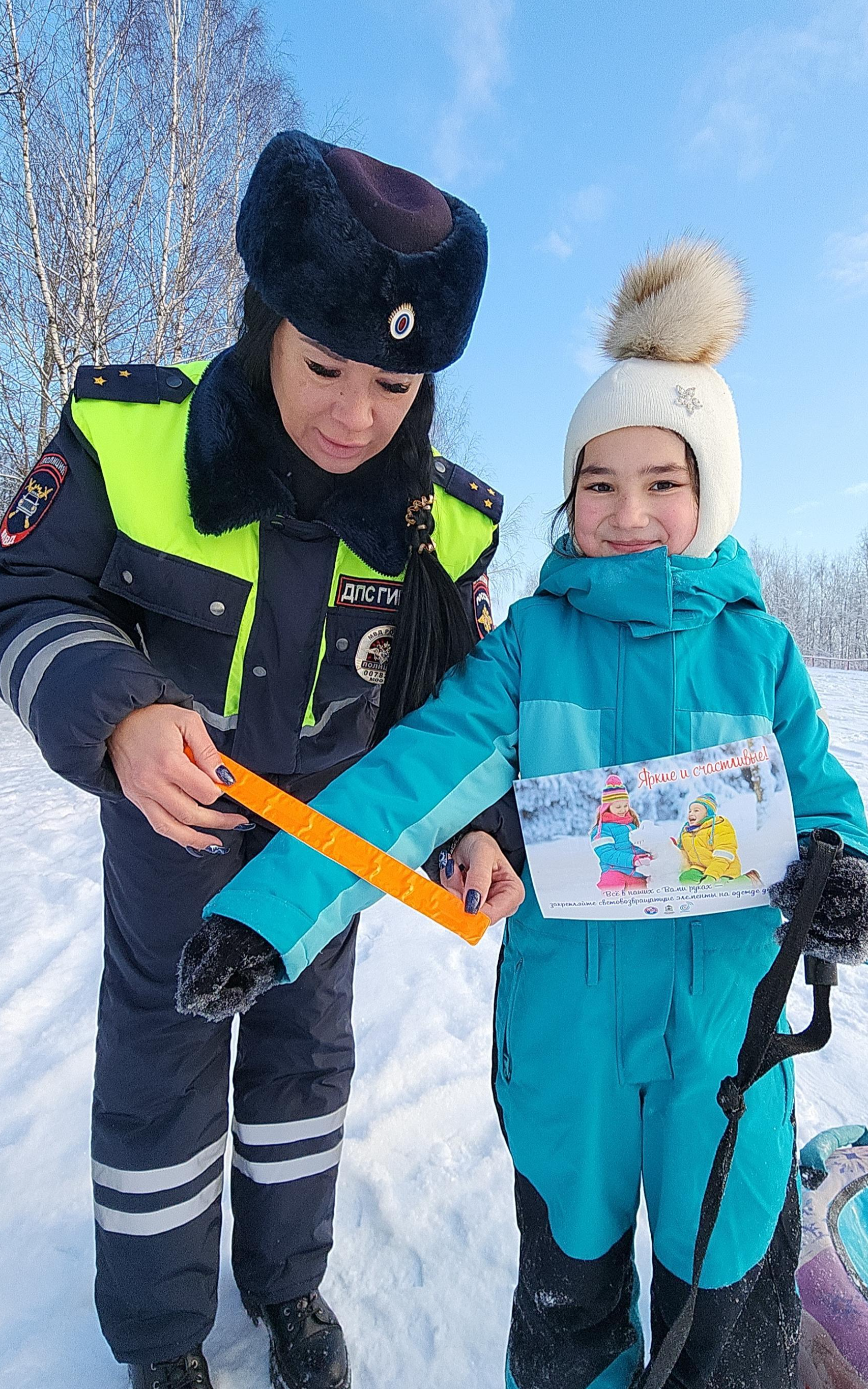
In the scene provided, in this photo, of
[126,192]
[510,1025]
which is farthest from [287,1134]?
[126,192]

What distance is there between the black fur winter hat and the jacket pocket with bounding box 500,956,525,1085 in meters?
0.98

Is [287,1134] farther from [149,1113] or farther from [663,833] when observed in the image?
[663,833]

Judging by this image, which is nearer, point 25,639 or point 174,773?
point 174,773

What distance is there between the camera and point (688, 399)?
1317 millimetres

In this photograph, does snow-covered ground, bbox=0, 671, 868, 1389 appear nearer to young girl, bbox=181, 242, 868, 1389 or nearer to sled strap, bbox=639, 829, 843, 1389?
young girl, bbox=181, 242, 868, 1389

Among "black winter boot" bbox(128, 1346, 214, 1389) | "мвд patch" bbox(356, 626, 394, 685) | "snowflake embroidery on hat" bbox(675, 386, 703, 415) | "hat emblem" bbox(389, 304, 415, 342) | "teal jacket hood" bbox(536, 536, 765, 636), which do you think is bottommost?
"black winter boot" bbox(128, 1346, 214, 1389)

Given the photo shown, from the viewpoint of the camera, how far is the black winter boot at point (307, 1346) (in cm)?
139

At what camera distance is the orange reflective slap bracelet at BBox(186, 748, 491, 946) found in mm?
1024

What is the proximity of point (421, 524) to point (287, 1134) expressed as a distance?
3.95 ft

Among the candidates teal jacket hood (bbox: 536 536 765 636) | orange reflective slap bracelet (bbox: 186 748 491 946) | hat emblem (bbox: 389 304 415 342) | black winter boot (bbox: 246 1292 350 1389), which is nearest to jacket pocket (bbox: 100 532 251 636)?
orange reflective slap bracelet (bbox: 186 748 491 946)

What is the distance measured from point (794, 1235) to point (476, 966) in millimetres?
1723

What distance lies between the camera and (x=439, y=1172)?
5.98 feet

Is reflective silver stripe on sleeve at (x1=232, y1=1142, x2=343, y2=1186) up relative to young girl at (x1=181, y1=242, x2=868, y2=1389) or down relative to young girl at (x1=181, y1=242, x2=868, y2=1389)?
down

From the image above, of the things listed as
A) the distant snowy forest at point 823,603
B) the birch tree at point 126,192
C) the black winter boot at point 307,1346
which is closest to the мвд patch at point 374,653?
the black winter boot at point 307,1346
